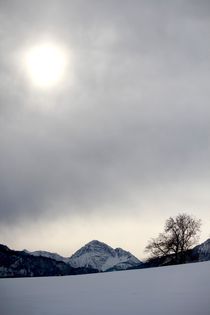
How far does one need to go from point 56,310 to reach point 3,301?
8.38ft

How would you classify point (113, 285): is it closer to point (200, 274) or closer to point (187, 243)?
point (200, 274)

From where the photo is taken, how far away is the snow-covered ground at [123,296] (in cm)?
648

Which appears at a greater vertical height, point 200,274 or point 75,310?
→ point 200,274

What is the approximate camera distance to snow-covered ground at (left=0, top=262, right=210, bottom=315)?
6480 mm

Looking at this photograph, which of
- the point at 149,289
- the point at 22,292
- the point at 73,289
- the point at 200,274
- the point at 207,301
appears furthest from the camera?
the point at 22,292

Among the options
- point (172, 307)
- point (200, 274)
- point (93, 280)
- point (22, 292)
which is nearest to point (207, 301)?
point (172, 307)

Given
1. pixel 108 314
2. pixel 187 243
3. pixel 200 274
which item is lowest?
pixel 108 314

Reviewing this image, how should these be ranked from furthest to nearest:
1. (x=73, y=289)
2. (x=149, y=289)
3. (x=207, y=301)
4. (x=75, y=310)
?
(x=73, y=289) < (x=149, y=289) < (x=75, y=310) < (x=207, y=301)

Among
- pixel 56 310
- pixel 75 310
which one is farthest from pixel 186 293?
pixel 56 310

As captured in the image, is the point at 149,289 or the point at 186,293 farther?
the point at 149,289

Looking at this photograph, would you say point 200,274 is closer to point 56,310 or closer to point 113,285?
point 113,285

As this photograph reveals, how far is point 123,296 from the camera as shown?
306 inches

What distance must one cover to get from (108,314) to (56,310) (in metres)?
1.47

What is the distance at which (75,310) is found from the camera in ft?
23.2
